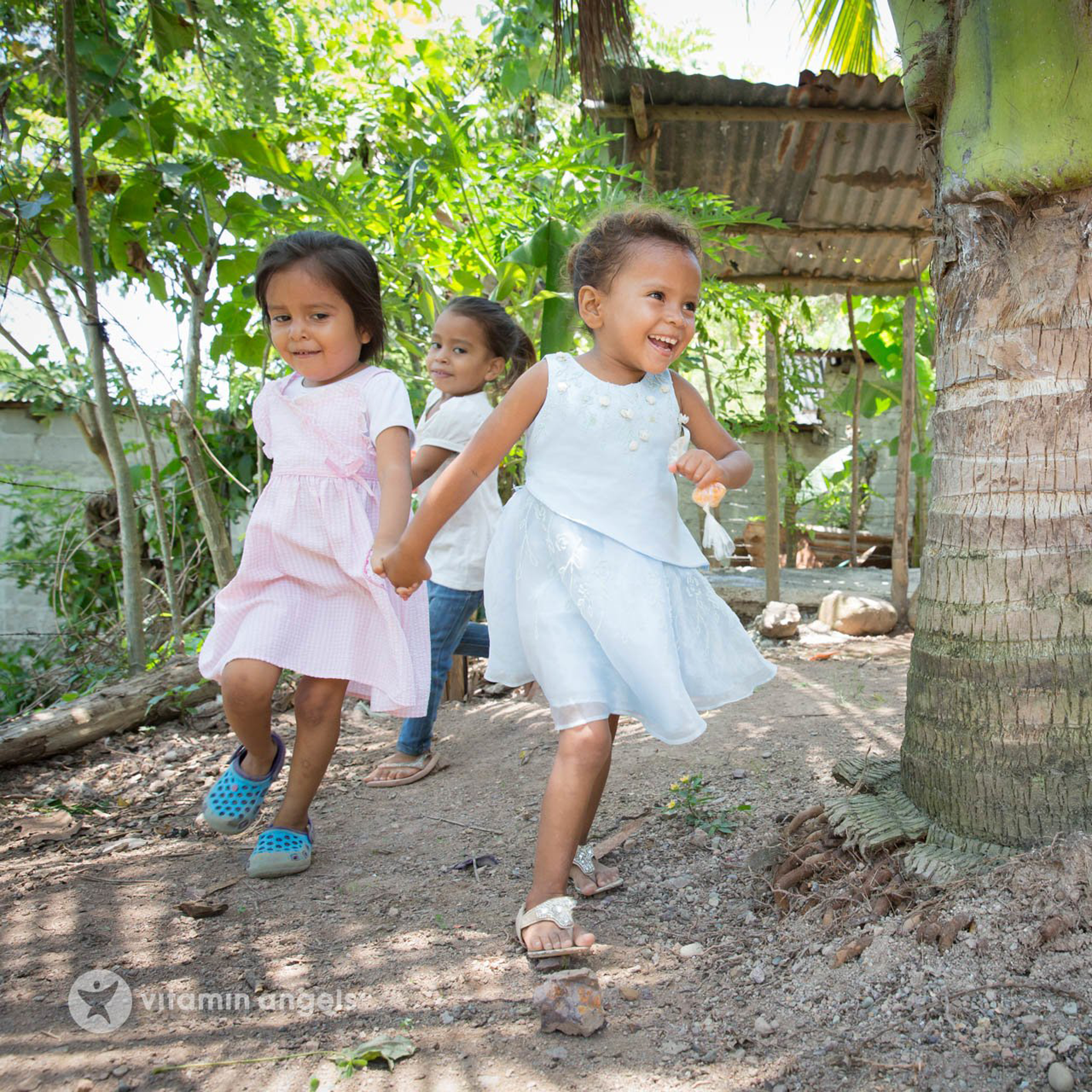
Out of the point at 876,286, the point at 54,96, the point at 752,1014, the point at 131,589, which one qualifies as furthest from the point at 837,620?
the point at 54,96

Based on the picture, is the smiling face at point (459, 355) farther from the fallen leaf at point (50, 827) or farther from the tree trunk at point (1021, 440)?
the fallen leaf at point (50, 827)

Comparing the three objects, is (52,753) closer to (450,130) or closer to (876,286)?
(450,130)

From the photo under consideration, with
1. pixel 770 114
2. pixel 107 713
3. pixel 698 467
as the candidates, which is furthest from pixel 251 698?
pixel 770 114

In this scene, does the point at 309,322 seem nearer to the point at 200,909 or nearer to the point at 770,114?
the point at 200,909

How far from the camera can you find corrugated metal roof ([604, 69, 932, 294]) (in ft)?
14.6

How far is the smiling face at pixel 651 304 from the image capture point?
2.06m

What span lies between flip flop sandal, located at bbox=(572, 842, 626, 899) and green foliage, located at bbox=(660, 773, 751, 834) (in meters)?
0.33

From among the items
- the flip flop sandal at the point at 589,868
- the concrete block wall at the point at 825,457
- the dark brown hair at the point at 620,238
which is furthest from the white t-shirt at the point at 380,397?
the concrete block wall at the point at 825,457

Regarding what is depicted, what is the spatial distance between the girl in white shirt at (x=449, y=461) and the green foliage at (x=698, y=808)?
936 mm

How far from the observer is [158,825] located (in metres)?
2.95

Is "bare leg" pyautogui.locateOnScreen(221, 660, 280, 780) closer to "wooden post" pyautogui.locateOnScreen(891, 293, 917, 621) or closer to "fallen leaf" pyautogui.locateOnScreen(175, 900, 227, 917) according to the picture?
"fallen leaf" pyautogui.locateOnScreen(175, 900, 227, 917)

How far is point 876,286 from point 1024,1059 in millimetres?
6018

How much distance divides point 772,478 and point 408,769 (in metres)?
4.13

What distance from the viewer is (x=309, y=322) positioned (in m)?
2.38
